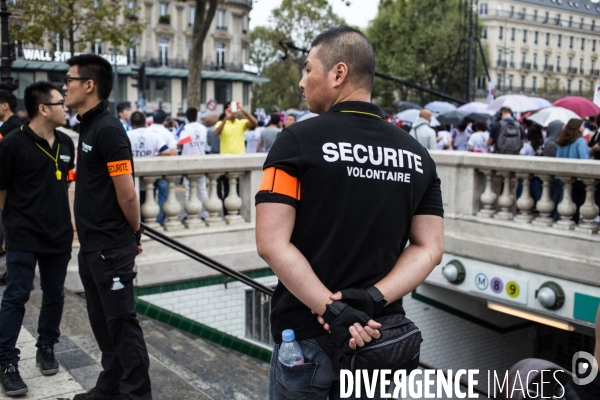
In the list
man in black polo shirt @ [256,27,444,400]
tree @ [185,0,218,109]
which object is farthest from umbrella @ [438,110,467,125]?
man in black polo shirt @ [256,27,444,400]

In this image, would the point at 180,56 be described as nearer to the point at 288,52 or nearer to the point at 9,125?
the point at 288,52

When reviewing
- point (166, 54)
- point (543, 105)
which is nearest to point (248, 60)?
point (166, 54)

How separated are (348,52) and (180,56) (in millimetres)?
67669

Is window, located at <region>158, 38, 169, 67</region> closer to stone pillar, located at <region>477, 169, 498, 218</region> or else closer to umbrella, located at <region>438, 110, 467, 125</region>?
umbrella, located at <region>438, 110, 467, 125</region>

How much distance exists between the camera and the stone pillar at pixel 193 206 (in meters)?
7.55

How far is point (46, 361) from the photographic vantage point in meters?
4.80

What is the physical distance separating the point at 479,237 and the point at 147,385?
5409 mm

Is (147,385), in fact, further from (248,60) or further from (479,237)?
(248,60)

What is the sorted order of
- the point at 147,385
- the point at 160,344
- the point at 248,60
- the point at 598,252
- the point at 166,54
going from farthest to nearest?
the point at 248,60
the point at 166,54
the point at 598,252
the point at 160,344
the point at 147,385

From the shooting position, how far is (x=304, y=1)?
176ft

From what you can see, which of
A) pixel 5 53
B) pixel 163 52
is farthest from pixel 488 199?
pixel 163 52

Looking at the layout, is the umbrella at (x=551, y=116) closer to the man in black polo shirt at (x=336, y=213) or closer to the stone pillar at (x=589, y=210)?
the stone pillar at (x=589, y=210)

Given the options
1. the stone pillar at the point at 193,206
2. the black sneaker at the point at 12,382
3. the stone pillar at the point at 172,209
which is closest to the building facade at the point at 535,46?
the stone pillar at the point at 193,206

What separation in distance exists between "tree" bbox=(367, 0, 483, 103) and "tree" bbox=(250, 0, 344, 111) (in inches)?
177
